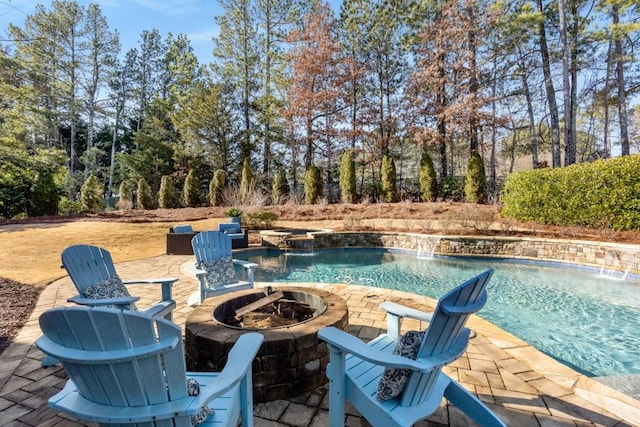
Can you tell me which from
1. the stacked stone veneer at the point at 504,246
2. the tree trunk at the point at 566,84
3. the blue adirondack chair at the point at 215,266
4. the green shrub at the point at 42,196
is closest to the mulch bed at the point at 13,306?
the blue adirondack chair at the point at 215,266

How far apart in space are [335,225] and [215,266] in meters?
7.18

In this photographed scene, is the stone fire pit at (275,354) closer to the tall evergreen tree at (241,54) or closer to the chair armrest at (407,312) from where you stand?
the chair armrest at (407,312)

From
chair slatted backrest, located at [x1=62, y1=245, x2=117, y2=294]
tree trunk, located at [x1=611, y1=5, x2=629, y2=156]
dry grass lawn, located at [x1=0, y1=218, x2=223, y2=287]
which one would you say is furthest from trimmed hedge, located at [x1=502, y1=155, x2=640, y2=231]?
dry grass lawn, located at [x1=0, y1=218, x2=223, y2=287]

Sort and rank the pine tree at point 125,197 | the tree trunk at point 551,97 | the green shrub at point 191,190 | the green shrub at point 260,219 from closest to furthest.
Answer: the green shrub at point 260,219 < the tree trunk at point 551,97 < the pine tree at point 125,197 < the green shrub at point 191,190

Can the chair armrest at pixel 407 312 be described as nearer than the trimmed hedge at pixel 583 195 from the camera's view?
Yes

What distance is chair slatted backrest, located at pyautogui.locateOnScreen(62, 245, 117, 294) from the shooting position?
7.66 feet

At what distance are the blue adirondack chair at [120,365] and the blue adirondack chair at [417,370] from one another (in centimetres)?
61

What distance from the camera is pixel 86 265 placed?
2488 millimetres

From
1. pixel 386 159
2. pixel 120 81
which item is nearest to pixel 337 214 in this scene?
pixel 386 159

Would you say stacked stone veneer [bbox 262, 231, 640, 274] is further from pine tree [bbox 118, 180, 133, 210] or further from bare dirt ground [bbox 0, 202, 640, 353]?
pine tree [bbox 118, 180, 133, 210]

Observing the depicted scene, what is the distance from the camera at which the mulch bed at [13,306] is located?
292cm

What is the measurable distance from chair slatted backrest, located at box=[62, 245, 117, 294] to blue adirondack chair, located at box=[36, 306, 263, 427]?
1587 millimetres

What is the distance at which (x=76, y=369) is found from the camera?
987mm

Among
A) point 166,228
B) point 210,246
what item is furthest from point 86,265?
point 166,228
